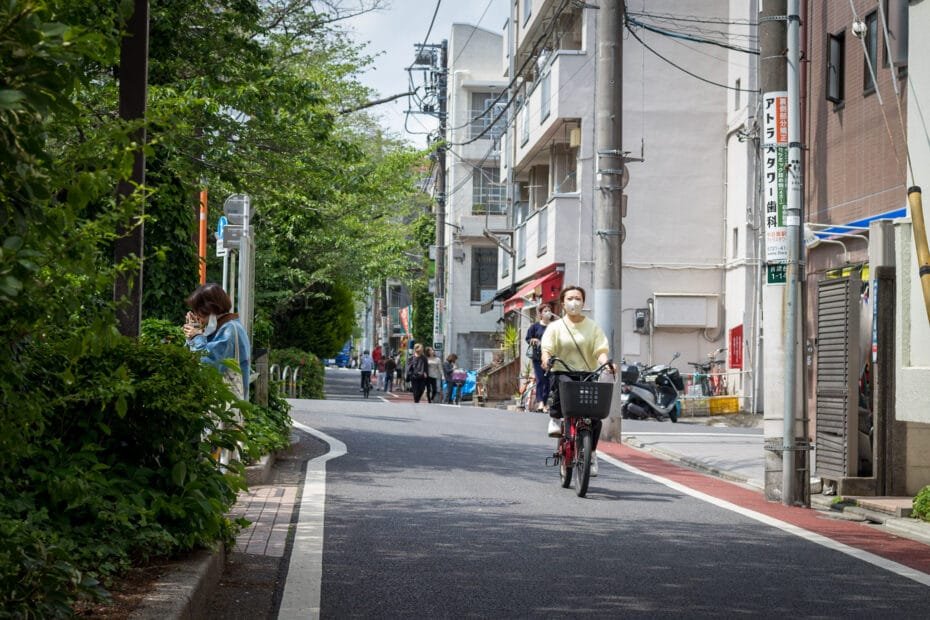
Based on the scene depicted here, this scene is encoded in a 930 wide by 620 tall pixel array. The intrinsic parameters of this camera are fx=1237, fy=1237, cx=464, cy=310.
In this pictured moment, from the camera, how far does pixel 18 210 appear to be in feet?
10.3

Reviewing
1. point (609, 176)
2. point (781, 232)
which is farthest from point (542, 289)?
point (781, 232)

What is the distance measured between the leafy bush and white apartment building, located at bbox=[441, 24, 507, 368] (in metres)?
50.2

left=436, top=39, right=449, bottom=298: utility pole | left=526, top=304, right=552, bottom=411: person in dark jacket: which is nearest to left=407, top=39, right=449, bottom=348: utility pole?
left=436, top=39, right=449, bottom=298: utility pole

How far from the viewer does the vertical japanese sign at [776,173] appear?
35.6 ft

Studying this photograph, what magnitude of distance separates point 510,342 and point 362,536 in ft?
98.4

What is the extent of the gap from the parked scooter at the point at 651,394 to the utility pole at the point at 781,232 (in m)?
14.0

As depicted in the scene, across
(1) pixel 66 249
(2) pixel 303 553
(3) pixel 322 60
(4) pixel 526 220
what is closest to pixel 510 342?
(4) pixel 526 220

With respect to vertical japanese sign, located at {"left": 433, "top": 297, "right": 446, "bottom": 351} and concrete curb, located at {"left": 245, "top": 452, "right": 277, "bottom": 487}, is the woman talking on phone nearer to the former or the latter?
concrete curb, located at {"left": 245, "top": 452, "right": 277, "bottom": 487}

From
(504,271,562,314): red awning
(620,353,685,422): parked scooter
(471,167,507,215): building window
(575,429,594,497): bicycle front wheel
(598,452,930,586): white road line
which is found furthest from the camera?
(471,167,507,215): building window

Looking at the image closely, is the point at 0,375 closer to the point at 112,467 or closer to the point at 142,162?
the point at 112,467

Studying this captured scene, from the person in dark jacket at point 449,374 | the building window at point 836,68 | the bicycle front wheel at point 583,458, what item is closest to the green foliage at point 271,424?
the bicycle front wheel at point 583,458

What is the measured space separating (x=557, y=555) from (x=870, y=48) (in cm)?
1143

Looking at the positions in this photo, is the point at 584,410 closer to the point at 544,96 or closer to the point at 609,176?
the point at 609,176

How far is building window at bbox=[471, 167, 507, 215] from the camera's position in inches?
2245
